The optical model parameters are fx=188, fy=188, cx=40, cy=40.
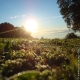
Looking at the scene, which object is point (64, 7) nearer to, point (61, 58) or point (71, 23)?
point (71, 23)

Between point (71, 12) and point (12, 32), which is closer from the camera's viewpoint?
point (71, 12)

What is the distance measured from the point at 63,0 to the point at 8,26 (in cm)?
2612

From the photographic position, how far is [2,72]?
15.3 ft

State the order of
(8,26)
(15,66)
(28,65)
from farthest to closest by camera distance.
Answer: (8,26)
(28,65)
(15,66)

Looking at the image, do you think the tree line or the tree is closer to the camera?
the tree

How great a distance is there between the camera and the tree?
28.3 metres

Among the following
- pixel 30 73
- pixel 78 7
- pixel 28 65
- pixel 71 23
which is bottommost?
pixel 28 65

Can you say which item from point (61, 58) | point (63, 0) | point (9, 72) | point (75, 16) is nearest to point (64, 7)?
point (63, 0)

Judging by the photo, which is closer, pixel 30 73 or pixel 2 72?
pixel 30 73

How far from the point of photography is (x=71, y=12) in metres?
29.9

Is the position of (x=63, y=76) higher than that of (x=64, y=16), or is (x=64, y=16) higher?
(x=64, y=16)

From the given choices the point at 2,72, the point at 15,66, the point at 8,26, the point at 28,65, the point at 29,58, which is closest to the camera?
the point at 2,72

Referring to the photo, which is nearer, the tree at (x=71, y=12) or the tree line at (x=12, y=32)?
the tree at (x=71, y=12)

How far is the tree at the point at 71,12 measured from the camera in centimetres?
Answer: 2832
